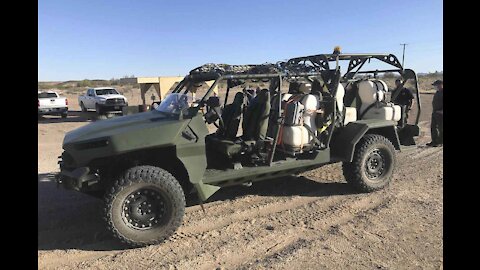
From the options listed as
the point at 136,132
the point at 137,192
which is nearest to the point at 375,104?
the point at 136,132

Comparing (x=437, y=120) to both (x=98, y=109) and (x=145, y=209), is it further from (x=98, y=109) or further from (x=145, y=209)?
Result: (x=98, y=109)

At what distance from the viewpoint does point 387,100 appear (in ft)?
23.4

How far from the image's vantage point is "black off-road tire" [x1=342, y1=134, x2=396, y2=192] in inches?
240

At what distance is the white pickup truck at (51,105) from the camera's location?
19609 millimetres

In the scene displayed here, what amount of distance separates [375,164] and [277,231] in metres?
2.58

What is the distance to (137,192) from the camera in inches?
172

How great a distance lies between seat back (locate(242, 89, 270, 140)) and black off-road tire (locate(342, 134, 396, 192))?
1697mm

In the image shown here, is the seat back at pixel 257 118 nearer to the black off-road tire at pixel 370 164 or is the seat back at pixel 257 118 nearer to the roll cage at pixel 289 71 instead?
the roll cage at pixel 289 71

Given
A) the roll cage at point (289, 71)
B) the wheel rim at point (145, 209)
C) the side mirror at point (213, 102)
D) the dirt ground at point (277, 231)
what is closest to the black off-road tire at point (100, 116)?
the dirt ground at point (277, 231)

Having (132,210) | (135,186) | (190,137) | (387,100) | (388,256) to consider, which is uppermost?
(387,100)

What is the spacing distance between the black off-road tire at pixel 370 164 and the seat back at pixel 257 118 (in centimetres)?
170
